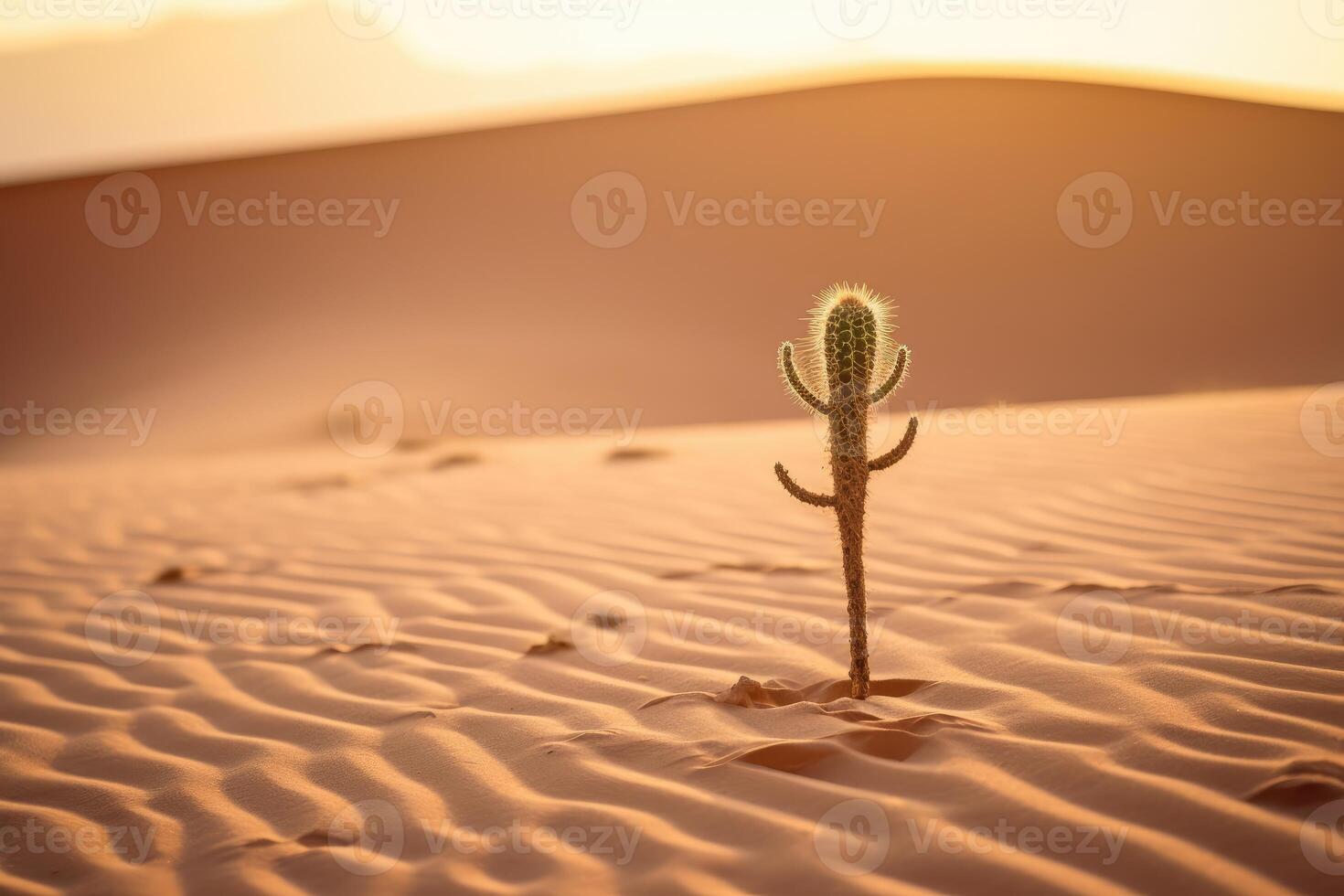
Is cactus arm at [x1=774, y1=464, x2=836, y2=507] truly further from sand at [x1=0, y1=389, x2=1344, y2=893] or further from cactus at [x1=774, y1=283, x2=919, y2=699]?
sand at [x1=0, y1=389, x2=1344, y2=893]

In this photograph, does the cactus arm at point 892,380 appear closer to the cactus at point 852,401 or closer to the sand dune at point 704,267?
the cactus at point 852,401

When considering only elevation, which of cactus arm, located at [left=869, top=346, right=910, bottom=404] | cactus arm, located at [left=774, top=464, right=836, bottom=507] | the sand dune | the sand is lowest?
the sand

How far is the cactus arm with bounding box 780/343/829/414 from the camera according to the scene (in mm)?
3000

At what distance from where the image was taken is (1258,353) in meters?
12.8

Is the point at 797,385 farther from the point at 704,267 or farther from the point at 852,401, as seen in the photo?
the point at 704,267


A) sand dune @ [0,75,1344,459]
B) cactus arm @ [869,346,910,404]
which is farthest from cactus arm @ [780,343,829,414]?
sand dune @ [0,75,1344,459]

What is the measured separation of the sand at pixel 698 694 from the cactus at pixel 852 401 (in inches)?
10.8

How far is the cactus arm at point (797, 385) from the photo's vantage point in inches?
118

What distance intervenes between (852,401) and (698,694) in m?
0.99

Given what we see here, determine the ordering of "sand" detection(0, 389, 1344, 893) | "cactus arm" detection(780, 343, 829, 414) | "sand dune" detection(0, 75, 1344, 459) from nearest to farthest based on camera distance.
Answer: "sand" detection(0, 389, 1344, 893), "cactus arm" detection(780, 343, 829, 414), "sand dune" detection(0, 75, 1344, 459)

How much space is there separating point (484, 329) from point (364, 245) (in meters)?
2.69

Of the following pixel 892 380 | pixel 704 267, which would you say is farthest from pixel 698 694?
pixel 704 267

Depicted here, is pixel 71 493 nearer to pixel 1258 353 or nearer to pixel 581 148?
pixel 581 148

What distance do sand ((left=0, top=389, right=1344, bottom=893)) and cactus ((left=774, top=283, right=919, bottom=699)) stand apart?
0.90 ft
